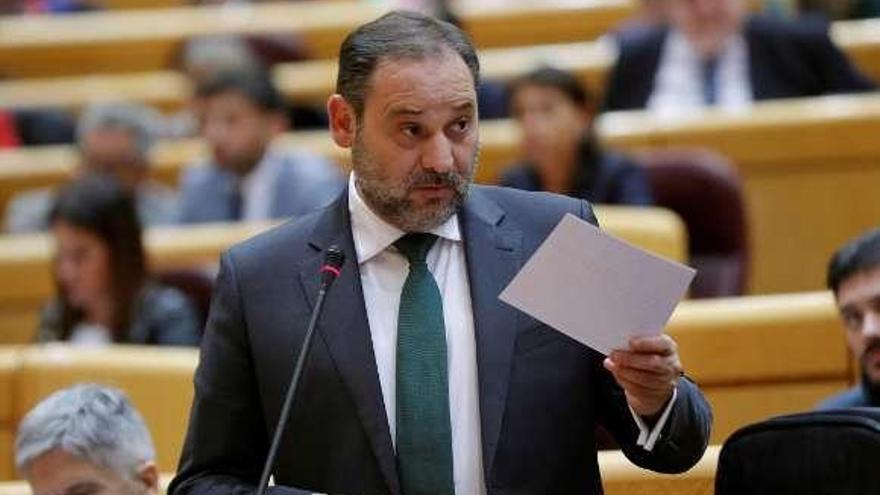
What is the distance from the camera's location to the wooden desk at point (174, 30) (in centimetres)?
774

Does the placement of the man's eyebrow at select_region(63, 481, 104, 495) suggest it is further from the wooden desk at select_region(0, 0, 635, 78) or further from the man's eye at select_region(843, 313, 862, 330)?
the wooden desk at select_region(0, 0, 635, 78)

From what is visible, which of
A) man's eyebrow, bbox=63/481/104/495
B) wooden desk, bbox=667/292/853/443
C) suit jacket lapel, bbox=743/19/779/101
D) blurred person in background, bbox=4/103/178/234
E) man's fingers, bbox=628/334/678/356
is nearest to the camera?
man's fingers, bbox=628/334/678/356

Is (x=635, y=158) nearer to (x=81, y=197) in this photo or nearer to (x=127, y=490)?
(x=81, y=197)

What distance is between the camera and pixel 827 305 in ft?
13.3

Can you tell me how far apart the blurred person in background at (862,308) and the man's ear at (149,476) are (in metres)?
1.07

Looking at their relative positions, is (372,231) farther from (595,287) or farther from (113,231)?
(113,231)

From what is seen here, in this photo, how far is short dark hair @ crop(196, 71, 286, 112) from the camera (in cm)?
599

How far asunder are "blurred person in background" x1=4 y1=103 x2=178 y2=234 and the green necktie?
377 centimetres

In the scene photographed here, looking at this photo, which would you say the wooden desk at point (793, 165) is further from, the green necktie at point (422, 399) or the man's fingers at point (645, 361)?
the man's fingers at point (645, 361)

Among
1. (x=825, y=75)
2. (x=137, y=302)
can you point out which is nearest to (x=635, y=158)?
(x=825, y=75)

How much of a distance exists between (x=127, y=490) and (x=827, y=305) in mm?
1625

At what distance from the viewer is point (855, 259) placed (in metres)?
3.45

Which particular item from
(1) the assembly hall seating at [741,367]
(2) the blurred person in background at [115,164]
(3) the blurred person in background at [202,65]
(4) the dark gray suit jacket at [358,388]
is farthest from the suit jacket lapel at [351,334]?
(3) the blurred person in background at [202,65]

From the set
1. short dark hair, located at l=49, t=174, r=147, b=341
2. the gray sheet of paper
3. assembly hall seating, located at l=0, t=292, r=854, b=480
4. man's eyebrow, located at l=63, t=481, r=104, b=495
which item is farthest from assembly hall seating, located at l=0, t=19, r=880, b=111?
the gray sheet of paper
